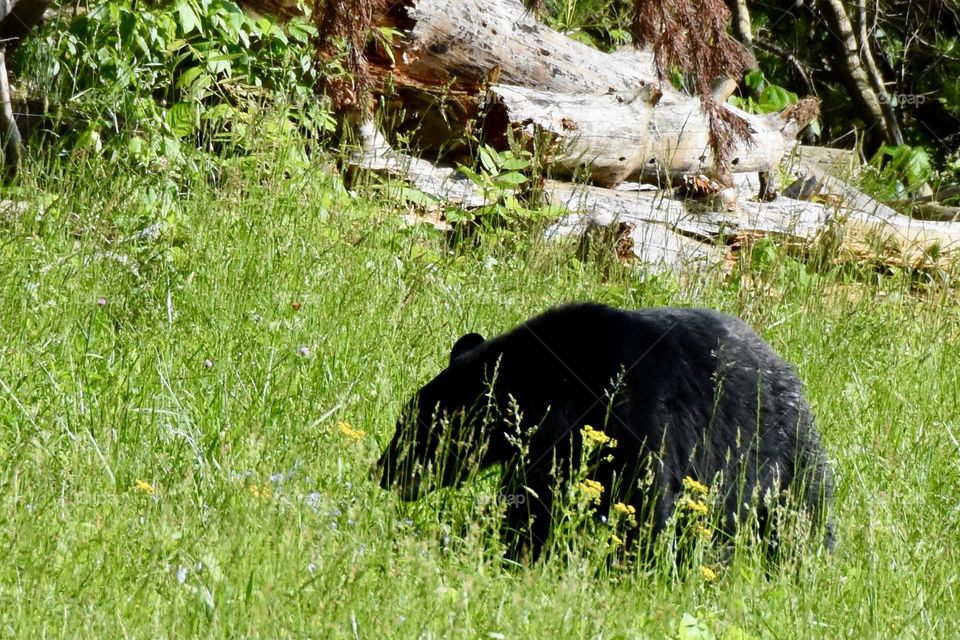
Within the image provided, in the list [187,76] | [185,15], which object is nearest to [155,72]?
[187,76]

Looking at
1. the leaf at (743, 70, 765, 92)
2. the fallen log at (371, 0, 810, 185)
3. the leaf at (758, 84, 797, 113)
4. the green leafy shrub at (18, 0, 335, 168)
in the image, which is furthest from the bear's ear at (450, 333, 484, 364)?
the leaf at (743, 70, 765, 92)

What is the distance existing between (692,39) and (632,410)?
5.68 feet

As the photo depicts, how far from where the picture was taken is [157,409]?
3.66 m

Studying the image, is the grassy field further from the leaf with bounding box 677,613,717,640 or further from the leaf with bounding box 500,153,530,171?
the leaf with bounding box 500,153,530,171

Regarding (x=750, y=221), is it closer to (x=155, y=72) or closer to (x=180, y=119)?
(x=180, y=119)

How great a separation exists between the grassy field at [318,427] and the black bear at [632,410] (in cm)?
20

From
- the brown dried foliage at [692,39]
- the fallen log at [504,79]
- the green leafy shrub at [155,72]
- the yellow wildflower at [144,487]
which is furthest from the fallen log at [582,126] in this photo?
the yellow wildflower at [144,487]

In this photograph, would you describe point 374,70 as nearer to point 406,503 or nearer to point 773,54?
point 406,503

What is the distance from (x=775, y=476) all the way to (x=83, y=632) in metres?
2.33

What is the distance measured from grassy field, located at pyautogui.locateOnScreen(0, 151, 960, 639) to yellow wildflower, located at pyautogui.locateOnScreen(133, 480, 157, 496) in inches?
1.1

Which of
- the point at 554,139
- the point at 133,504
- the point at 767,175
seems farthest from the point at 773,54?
the point at 133,504

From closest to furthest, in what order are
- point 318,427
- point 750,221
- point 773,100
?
point 318,427
point 750,221
point 773,100

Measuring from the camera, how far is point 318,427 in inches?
151

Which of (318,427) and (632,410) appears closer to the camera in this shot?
(632,410)
